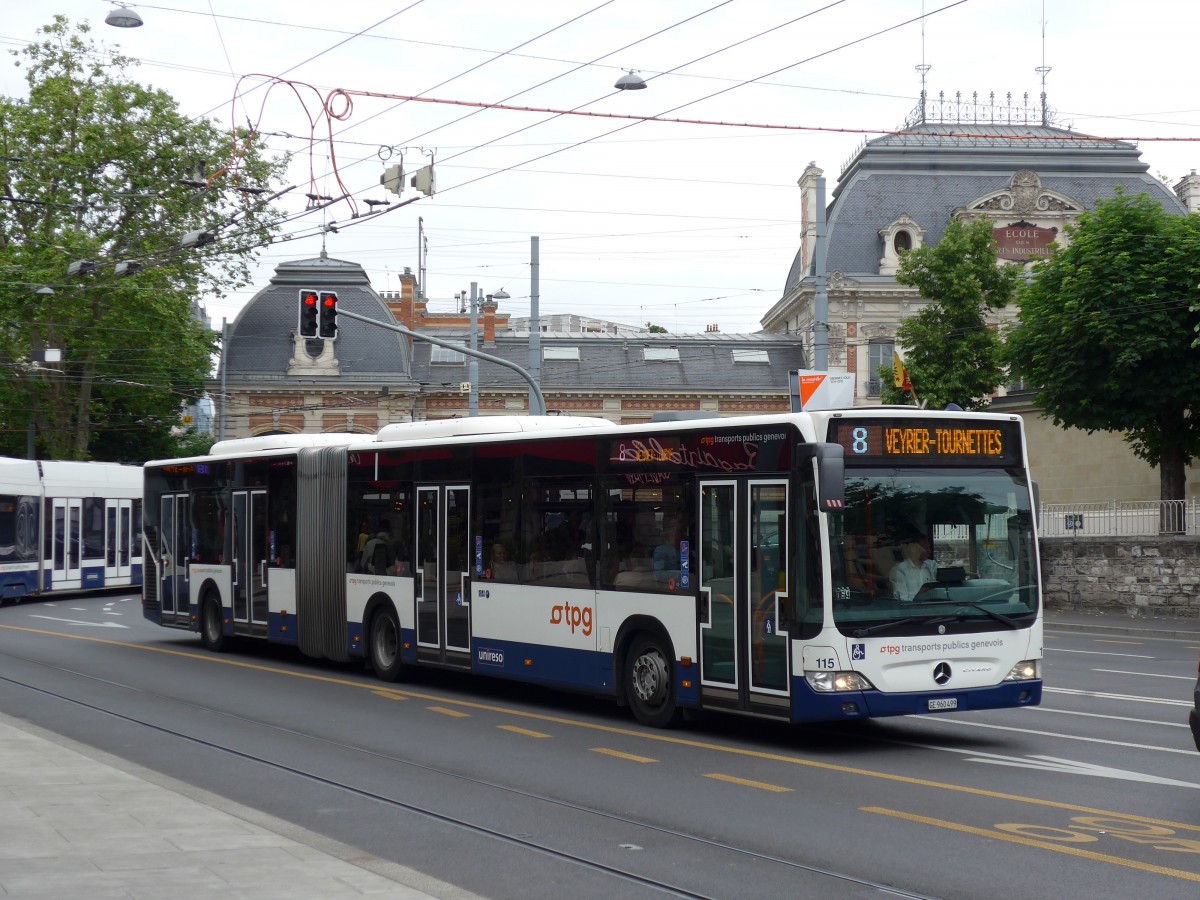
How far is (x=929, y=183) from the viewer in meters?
68.1

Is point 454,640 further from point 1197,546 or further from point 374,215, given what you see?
point 1197,546

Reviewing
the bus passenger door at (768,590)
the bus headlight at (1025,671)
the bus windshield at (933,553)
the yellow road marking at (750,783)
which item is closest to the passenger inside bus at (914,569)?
the bus windshield at (933,553)

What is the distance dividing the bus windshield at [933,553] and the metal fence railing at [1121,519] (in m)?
18.8

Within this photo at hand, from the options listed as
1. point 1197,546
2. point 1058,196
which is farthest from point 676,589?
point 1058,196

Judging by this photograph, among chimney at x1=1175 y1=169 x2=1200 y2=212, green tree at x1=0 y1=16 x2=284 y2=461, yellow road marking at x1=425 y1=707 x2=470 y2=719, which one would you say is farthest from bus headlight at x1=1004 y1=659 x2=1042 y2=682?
chimney at x1=1175 y1=169 x2=1200 y2=212

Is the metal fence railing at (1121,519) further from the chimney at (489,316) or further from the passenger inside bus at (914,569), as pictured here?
the chimney at (489,316)

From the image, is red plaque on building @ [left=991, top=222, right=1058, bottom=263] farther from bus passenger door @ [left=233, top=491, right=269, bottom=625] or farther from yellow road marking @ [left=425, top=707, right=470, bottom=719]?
yellow road marking @ [left=425, top=707, right=470, bottom=719]

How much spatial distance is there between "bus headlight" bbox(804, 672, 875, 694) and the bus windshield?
347 millimetres

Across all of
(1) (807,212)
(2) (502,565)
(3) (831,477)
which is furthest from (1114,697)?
(1) (807,212)

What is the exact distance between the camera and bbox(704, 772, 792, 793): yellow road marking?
10422 millimetres

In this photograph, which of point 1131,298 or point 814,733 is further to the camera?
point 1131,298

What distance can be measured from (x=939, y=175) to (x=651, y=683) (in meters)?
58.6

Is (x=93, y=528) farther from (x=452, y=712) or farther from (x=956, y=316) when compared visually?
(x=452, y=712)

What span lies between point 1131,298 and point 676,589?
2175cm
